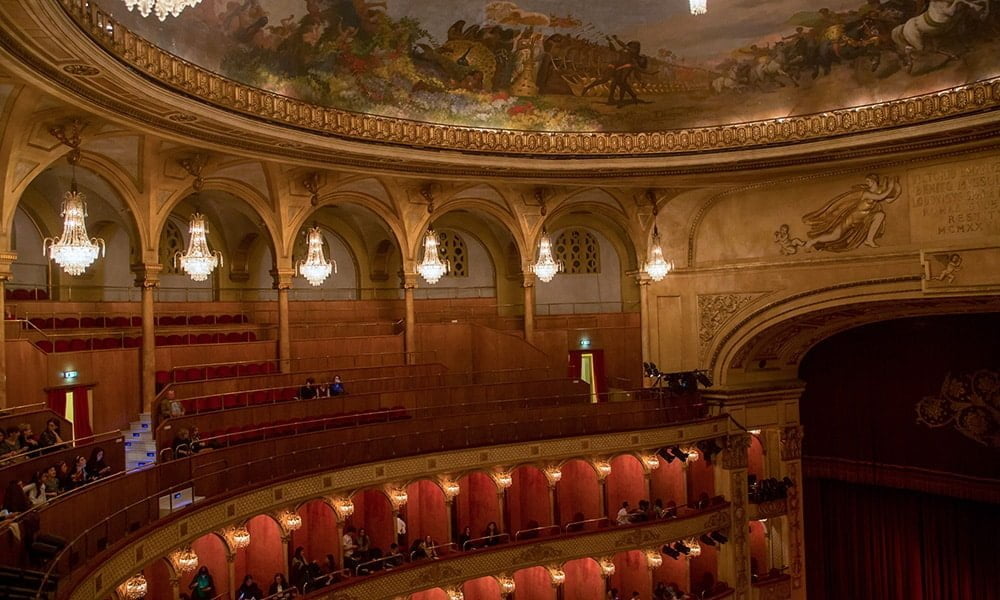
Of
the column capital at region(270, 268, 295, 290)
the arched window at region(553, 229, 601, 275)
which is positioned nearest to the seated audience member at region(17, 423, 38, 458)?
the column capital at region(270, 268, 295, 290)

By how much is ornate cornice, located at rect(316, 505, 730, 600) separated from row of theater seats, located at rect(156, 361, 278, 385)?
4428mm

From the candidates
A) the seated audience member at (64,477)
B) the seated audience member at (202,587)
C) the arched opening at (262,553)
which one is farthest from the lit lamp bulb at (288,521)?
the seated audience member at (64,477)

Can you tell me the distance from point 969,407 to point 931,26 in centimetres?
884

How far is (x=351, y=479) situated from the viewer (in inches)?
550

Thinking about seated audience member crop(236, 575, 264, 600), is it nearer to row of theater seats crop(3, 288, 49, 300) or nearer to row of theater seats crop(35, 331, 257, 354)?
row of theater seats crop(35, 331, 257, 354)

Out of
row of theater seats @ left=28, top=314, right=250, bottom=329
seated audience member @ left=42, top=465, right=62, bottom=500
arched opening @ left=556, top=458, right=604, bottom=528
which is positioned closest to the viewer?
seated audience member @ left=42, top=465, right=62, bottom=500

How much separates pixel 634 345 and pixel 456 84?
8.22 m

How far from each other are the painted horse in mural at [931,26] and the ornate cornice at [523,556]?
10.3 meters

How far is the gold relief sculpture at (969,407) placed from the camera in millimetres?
18859

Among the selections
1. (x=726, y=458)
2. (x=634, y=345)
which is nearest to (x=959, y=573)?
(x=726, y=458)

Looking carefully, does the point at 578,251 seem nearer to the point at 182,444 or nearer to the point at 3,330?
the point at 182,444

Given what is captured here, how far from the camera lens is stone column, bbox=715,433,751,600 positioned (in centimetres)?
1903

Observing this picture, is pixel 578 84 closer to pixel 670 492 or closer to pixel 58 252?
A: pixel 670 492

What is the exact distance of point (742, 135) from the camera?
17.7m
